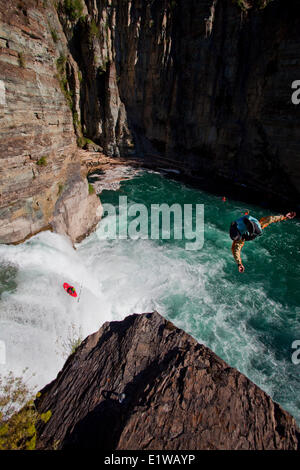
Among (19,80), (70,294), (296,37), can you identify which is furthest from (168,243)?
(296,37)

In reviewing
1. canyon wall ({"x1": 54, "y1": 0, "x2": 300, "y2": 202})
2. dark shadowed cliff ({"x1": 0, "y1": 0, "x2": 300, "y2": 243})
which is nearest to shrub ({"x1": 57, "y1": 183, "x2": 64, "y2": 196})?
dark shadowed cliff ({"x1": 0, "y1": 0, "x2": 300, "y2": 243})

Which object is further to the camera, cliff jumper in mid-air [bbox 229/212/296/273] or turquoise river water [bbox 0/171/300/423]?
turquoise river water [bbox 0/171/300/423]

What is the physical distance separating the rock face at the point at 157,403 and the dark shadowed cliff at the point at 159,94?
7.04 m

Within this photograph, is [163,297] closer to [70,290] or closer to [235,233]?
[70,290]

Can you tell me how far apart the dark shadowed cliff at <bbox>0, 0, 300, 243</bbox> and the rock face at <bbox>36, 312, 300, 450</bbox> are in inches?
277

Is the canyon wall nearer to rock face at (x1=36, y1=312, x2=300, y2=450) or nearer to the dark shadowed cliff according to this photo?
the dark shadowed cliff

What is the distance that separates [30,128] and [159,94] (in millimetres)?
29653

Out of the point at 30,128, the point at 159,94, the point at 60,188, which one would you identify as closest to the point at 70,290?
the point at 60,188

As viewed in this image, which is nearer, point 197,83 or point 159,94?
point 197,83

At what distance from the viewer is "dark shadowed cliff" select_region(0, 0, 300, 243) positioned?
33.1ft

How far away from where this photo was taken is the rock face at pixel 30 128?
823 centimetres

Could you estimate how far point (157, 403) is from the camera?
353cm

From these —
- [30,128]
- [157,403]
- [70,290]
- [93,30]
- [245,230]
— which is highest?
[93,30]

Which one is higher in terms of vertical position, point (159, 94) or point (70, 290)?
point (159, 94)
